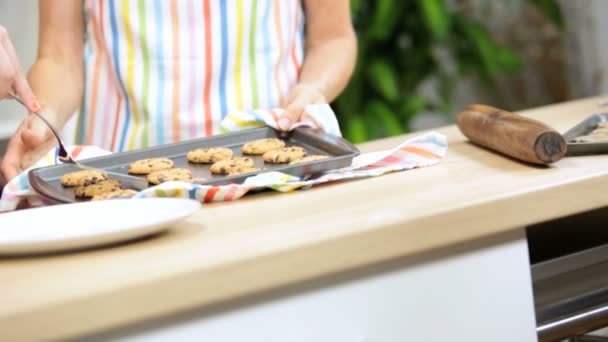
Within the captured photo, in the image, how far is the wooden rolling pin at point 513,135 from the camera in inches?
38.6

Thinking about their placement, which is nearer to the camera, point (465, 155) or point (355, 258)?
point (355, 258)

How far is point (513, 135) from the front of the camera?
1032 mm

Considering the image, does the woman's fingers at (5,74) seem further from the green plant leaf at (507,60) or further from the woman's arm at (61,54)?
the green plant leaf at (507,60)

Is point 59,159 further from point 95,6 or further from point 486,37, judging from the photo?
point 486,37

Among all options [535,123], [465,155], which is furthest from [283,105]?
[535,123]

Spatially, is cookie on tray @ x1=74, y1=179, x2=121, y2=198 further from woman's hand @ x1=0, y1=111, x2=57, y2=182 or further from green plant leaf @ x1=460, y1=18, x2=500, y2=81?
green plant leaf @ x1=460, y1=18, x2=500, y2=81

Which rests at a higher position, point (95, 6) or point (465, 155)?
point (95, 6)

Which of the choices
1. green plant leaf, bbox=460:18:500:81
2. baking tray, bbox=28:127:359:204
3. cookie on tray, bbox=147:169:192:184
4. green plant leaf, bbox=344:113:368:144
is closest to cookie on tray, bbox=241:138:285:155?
baking tray, bbox=28:127:359:204

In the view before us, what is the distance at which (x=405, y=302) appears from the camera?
0.85 meters

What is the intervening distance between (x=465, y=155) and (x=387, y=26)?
2005 mm

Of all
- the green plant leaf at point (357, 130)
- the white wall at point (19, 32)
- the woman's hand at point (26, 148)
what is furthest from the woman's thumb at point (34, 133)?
the green plant leaf at point (357, 130)

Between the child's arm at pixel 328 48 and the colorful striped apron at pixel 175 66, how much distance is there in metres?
0.06

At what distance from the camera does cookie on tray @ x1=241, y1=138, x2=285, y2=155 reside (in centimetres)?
114

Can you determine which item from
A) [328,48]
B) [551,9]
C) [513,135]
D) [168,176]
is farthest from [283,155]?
[551,9]
